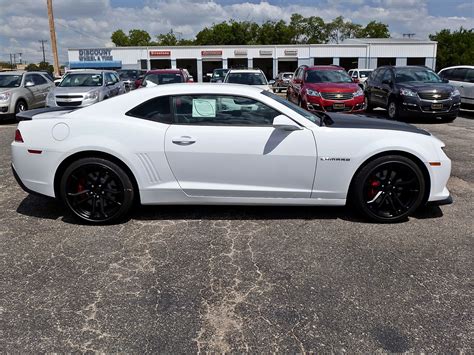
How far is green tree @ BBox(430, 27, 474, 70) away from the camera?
76.6 metres

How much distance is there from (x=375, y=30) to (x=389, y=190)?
112m

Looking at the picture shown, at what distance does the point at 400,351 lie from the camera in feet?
8.31

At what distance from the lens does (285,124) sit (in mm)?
4246

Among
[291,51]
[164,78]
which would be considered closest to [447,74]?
[164,78]

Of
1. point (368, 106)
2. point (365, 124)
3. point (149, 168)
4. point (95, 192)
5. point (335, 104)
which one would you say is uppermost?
point (365, 124)

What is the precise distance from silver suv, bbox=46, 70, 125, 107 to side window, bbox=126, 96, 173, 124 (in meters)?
8.52

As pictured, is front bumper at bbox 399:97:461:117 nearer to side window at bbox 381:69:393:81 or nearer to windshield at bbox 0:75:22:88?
side window at bbox 381:69:393:81

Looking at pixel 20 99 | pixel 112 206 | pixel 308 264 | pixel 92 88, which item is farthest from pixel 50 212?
pixel 20 99

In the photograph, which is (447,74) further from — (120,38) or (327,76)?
(120,38)

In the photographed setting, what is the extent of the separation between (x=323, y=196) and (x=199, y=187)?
129 cm

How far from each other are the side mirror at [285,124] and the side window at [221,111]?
108mm

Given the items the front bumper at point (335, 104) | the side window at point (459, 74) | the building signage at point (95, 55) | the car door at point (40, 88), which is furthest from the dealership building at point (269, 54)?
the front bumper at point (335, 104)

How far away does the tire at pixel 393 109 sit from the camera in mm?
12616

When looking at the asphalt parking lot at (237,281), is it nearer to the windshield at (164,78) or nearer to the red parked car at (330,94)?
the red parked car at (330,94)
